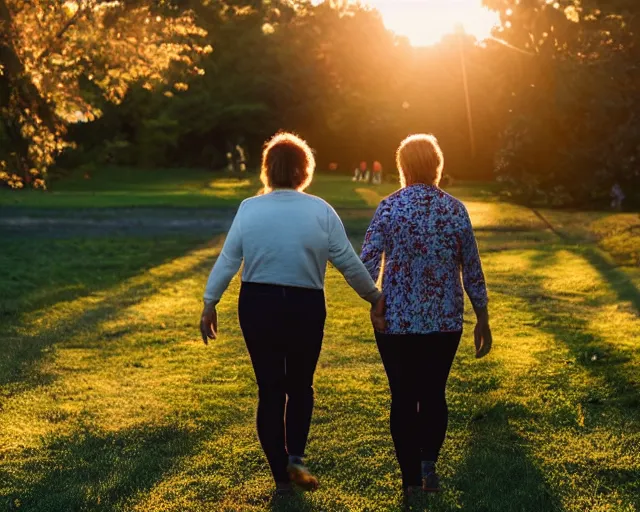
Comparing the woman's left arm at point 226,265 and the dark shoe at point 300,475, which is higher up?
the woman's left arm at point 226,265

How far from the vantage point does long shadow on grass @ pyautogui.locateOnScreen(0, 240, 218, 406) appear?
8.11m

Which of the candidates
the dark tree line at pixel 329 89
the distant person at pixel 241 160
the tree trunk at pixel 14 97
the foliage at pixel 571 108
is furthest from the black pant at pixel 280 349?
the distant person at pixel 241 160

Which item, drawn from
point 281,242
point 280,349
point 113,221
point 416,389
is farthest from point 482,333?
point 113,221

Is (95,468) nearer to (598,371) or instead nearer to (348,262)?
(348,262)

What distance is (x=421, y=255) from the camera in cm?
466

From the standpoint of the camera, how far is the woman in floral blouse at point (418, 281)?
464 centimetres

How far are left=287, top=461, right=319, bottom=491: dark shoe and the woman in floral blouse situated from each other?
566 millimetres

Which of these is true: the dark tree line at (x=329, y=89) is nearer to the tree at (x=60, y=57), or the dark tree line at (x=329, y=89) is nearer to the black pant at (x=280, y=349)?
the tree at (x=60, y=57)

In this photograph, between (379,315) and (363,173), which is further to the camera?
(363,173)

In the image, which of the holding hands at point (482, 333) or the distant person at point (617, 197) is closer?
the holding hands at point (482, 333)

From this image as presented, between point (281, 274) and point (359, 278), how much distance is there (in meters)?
0.43

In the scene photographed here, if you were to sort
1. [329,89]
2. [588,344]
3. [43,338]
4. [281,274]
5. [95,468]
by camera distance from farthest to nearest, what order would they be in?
[329,89] → [43,338] → [588,344] → [95,468] → [281,274]

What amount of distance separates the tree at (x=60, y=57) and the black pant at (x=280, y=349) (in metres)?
8.72

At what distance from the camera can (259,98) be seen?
65250 millimetres
